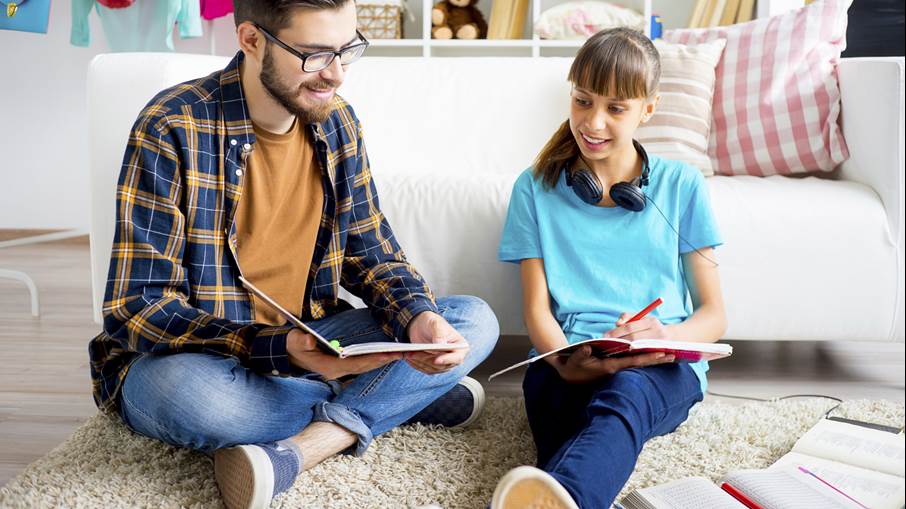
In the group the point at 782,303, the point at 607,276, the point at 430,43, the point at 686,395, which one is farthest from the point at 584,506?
the point at 430,43

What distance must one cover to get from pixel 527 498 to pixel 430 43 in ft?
9.16

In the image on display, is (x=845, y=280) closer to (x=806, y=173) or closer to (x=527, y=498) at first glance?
(x=806, y=173)

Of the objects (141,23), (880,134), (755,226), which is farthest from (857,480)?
(141,23)

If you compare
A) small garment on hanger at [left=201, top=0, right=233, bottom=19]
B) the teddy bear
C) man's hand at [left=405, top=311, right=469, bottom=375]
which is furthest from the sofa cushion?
small garment on hanger at [left=201, top=0, right=233, bottom=19]

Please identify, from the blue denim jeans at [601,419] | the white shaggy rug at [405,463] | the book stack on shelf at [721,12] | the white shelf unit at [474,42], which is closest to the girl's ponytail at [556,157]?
the blue denim jeans at [601,419]

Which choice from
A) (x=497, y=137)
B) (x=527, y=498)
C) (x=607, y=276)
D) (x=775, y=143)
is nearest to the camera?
(x=527, y=498)

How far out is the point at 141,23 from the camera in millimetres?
3424

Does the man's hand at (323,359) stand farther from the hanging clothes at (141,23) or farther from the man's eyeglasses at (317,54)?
the hanging clothes at (141,23)

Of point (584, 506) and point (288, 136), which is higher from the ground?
point (288, 136)

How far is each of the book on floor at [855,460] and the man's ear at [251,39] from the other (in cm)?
102

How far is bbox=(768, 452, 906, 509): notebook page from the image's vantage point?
A: 126 centimetres

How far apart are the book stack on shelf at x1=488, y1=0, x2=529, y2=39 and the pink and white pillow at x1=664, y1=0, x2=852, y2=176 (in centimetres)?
148

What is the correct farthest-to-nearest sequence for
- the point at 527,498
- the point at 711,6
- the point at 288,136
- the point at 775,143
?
the point at 711,6 < the point at 775,143 < the point at 288,136 < the point at 527,498

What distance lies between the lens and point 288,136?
57.0 inches
